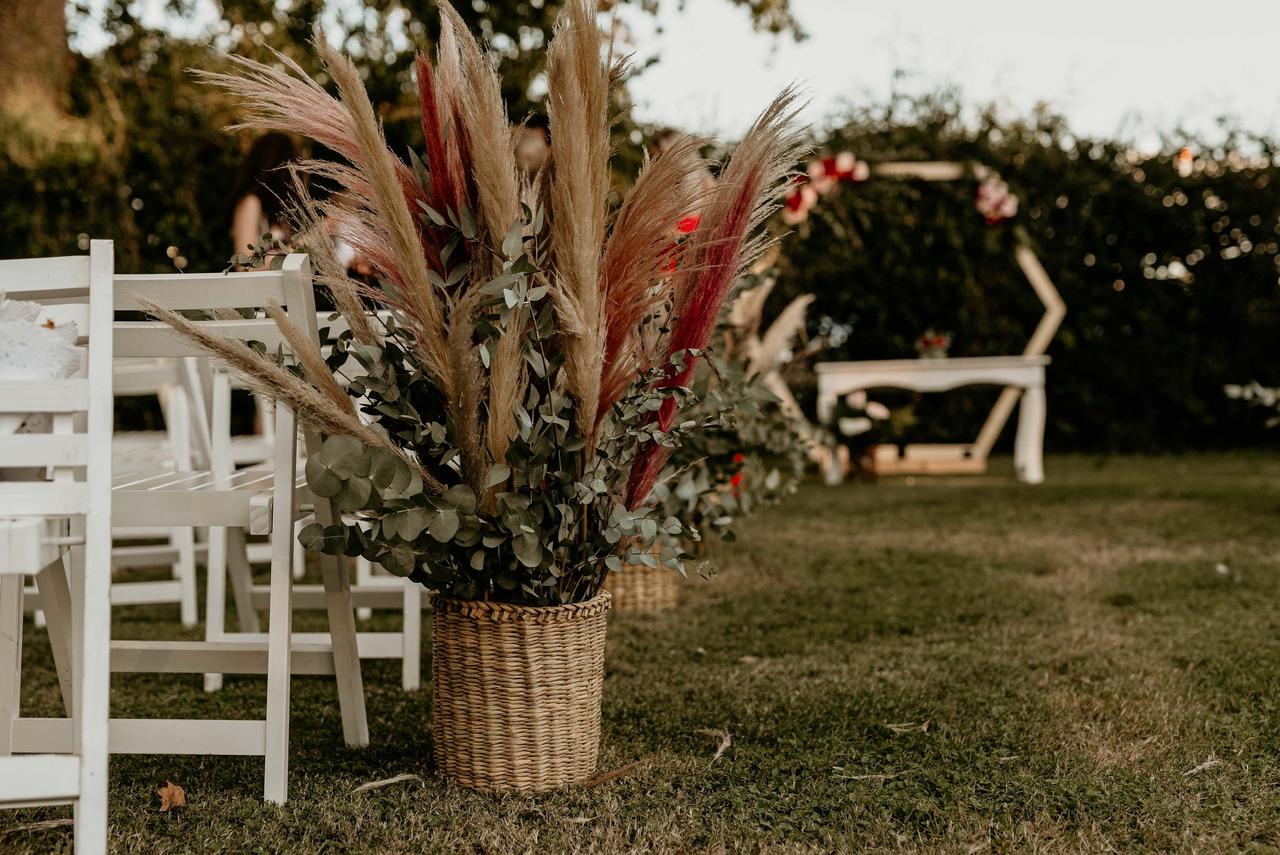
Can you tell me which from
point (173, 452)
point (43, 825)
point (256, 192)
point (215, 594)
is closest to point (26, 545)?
point (43, 825)

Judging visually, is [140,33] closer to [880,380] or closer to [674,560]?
[880,380]

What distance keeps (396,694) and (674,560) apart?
1006 mm

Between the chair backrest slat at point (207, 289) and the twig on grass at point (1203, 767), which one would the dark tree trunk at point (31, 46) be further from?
the twig on grass at point (1203, 767)

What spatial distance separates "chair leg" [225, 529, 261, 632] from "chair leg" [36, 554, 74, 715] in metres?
0.76

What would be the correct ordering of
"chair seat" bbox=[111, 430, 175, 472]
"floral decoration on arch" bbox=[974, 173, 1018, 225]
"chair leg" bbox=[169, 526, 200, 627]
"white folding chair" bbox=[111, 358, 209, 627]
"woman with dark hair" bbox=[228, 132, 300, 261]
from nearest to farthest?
1. "chair seat" bbox=[111, 430, 175, 472]
2. "white folding chair" bbox=[111, 358, 209, 627]
3. "chair leg" bbox=[169, 526, 200, 627]
4. "woman with dark hair" bbox=[228, 132, 300, 261]
5. "floral decoration on arch" bbox=[974, 173, 1018, 225]

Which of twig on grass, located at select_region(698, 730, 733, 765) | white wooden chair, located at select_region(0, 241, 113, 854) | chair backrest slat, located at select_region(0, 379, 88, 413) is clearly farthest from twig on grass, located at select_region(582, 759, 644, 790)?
chair backrest slat, located at select_region(0, 379, 88, 413)

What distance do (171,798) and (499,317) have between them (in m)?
0.91

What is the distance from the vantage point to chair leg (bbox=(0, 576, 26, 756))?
1.81m

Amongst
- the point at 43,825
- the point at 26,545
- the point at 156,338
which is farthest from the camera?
the point at 156,338

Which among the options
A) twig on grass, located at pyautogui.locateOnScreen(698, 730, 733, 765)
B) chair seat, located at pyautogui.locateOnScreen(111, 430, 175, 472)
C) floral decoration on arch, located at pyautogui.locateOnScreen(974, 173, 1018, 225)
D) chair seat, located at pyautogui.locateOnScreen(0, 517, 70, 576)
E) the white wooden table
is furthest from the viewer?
floral decoration on arch, located at pyautogui.locateOnScreen(974, 173, 1018, 225)

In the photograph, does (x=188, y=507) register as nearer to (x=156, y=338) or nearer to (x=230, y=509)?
(x=230, y=509)

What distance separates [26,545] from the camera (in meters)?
1.39

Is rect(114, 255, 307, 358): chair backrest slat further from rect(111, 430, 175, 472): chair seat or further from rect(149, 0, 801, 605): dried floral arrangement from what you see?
rect(111, 430, 175, 472): chair seat

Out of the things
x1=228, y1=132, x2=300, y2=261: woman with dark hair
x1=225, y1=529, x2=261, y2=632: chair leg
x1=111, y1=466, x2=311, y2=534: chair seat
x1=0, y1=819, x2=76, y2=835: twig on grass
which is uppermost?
x1=228, y1=132, x2=300, y2=261: woman with dark hair
